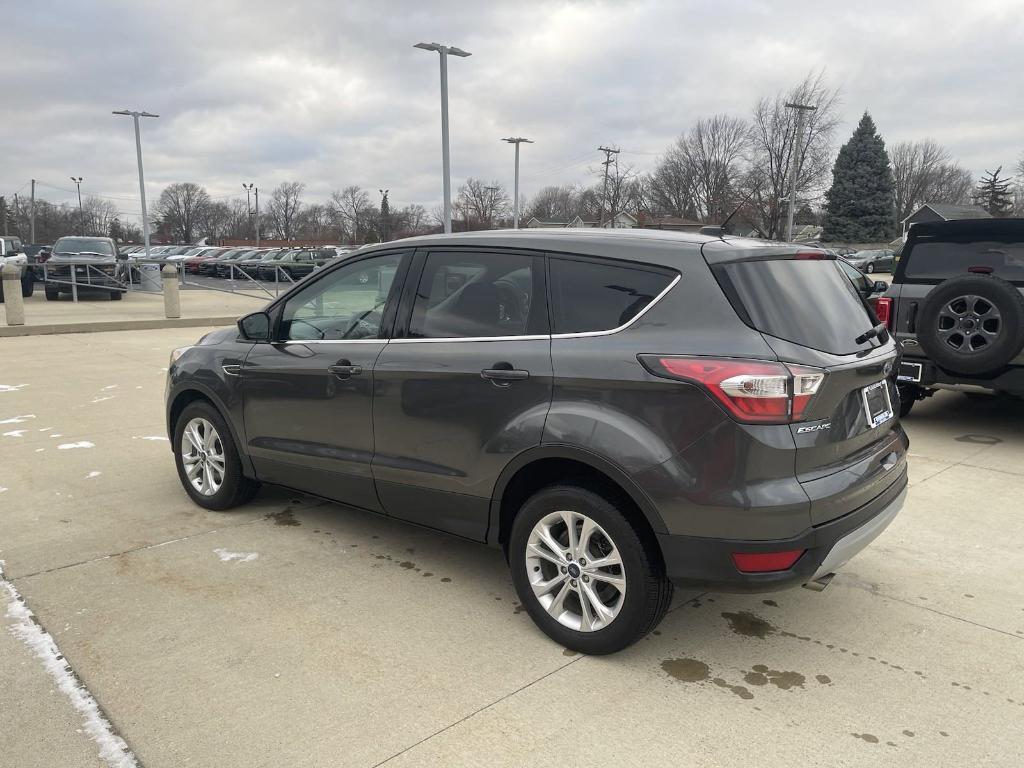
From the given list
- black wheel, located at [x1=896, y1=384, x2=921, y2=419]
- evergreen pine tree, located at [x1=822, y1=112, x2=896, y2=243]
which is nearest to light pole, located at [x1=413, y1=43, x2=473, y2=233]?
black wheel, located at [x1=896, y1=384, x2=921, y2=419]

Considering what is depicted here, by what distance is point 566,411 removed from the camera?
3006 mm

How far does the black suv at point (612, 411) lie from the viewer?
2736 mm

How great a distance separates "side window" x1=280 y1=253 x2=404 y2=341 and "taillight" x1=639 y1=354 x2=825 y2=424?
69.3 inches

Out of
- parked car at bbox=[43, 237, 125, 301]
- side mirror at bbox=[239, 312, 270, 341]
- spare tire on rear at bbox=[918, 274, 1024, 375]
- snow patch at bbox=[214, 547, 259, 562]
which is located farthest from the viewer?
parked car at bbox=[43, 237, 125, 301]

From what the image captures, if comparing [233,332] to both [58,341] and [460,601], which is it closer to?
[460,601]

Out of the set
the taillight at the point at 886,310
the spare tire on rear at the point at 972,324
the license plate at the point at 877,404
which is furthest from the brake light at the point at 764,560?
the taillight at the point at 886,310

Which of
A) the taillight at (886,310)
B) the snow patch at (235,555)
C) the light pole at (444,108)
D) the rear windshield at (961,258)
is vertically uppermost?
the light pole at (444,108)

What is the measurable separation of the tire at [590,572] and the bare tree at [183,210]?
335ft

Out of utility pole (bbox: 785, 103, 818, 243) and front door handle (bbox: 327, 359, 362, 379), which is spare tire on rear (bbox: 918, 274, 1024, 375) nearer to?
front door handle (bbox: 327, 359, 362, 379)

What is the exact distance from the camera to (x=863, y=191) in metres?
59.7

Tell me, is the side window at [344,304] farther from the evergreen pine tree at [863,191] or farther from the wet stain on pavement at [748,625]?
the evergreen pine tree at [863,191]

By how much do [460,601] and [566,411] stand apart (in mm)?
1195

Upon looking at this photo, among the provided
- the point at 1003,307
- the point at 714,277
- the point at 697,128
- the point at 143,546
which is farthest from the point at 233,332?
the point at 697,128

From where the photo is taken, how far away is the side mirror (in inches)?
173
